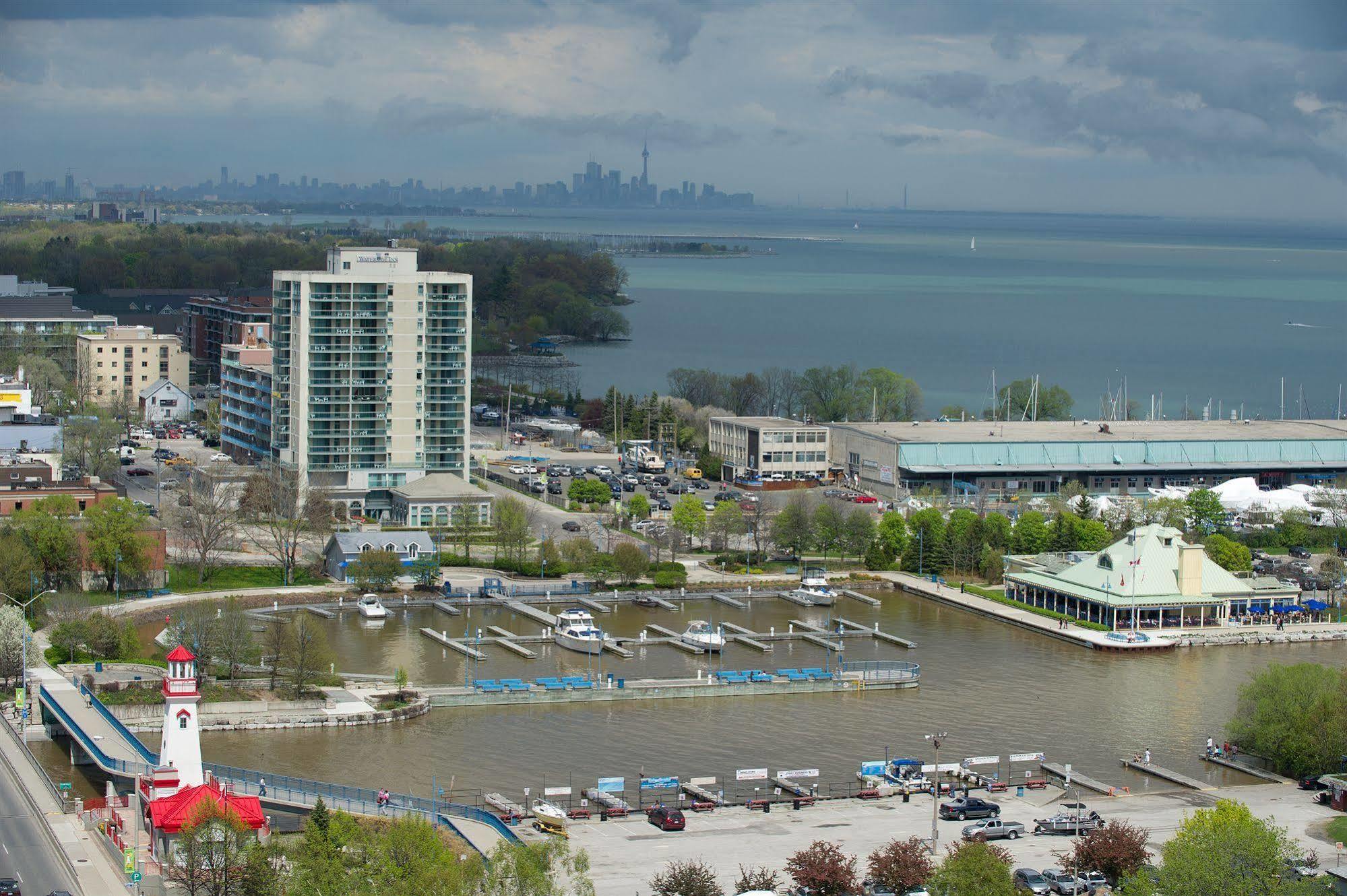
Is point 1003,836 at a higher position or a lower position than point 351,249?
lower

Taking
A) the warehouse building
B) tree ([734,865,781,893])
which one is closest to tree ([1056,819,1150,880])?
tree ([734,865,781,893])

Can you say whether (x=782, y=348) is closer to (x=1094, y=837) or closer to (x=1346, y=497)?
(x=1346, y=497)

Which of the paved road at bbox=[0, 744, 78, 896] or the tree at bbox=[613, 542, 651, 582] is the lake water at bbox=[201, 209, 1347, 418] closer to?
the tree at bbox=[613, 542, 651, 582]

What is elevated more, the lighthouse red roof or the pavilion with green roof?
the pavilion with green roof

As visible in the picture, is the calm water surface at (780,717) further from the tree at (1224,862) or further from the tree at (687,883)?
the tree at (1224,862)

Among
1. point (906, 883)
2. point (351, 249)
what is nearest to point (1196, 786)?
point (906, 883)

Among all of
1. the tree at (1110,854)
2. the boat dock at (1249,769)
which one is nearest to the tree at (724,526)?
the boat dock at (1249,769)
